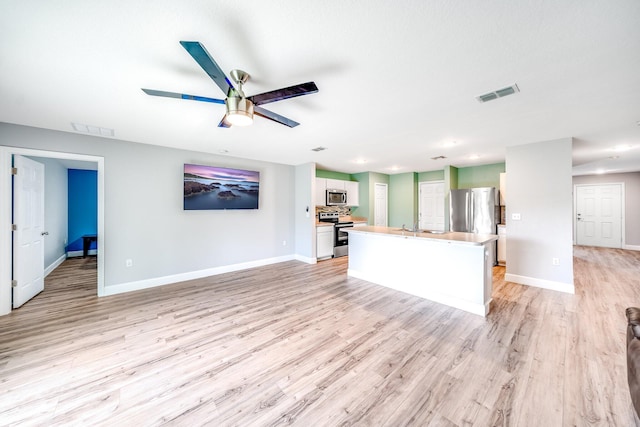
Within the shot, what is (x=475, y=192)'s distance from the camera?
5.35 metres

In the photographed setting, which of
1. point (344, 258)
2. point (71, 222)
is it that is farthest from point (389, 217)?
point (71, 222)

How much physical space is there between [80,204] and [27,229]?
352 centimetres

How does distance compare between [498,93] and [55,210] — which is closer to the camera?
[498,93]

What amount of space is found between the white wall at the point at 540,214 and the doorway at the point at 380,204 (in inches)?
139

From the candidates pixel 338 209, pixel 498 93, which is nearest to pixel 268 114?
pixel 498 93

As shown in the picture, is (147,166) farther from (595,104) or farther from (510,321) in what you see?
(595,104)

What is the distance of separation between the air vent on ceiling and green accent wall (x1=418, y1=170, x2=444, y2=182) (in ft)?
15.4

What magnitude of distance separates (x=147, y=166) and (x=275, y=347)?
360cm

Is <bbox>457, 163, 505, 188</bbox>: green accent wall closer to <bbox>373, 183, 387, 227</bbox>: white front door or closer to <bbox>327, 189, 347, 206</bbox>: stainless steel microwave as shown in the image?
<bbox>373, 183, 387, 227</bbox>: white front door

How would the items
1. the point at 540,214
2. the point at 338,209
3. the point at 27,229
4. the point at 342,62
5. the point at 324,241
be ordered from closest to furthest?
the point at 342,62 < the point at 27,229 < the point at 540,214 < the point at 324,241 < the point at 338,209

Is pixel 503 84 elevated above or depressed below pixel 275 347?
above

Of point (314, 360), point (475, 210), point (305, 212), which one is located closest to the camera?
point (314, 360)

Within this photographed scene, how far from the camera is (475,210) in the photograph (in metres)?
5.36

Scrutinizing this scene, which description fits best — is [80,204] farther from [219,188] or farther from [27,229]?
[219,188]
